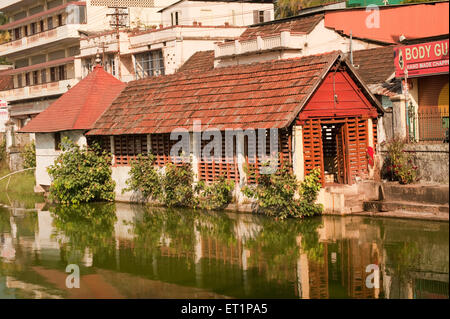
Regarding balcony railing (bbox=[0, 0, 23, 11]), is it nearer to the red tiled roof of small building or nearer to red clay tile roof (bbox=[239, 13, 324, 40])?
the red tiled roof of small building

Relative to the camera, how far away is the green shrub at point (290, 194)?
1914cm

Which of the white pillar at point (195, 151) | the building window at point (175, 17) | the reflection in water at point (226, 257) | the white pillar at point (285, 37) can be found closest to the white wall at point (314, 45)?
the white pillar at point (285, 37)

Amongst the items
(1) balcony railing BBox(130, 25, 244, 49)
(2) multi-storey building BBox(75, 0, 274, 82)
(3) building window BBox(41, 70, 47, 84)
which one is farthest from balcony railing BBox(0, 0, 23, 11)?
(1) balcony railing BBox(130, 25, 244, 49)

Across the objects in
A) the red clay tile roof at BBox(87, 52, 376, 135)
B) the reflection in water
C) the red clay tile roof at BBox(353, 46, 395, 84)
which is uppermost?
the red clay tile roof at BBox(353, 46, 395, 84)

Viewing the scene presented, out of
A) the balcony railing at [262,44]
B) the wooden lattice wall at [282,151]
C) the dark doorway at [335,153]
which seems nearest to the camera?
the wooden lattice wall at [282,151]

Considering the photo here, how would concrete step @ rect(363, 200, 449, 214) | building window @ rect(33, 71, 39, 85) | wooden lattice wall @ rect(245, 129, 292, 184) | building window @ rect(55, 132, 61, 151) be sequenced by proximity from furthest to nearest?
1. building window @ rect(33, 71, 39, 85)
2. building window @ rect(55, 132, 61, 151)
3. wooden lattice wall @ rect(245, 129, 292, 184)
4. concrete step @ rect(363, 200, 449, 214)

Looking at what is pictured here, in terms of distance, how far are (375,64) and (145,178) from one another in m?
9.96

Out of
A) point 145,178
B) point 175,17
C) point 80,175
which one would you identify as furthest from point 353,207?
point 175,17

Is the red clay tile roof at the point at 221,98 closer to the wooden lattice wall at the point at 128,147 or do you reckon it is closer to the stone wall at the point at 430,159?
the wooden lattice wall at the point at 128,147

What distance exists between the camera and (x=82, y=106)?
27.1m

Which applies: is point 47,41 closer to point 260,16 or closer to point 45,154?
point 260,16

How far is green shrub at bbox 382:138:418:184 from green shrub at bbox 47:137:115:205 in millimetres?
10866

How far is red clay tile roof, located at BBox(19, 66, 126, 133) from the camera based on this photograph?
26625mm

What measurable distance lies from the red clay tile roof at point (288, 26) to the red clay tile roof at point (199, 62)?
2273 millimetres
